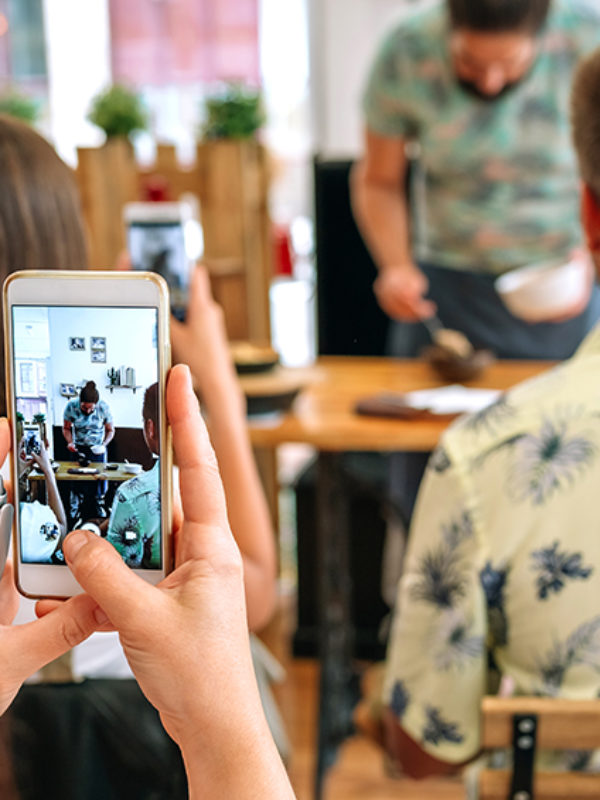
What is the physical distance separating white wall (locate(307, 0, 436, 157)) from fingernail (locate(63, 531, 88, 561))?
3105 millimetres

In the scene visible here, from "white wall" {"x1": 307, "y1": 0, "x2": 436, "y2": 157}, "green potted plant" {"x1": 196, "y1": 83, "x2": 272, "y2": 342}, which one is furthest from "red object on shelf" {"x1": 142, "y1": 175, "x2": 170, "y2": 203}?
"white wall" {"x1": 307, "y1": 0, "x2": 436, "y2": 157}

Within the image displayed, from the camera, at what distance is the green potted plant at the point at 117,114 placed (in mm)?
1808

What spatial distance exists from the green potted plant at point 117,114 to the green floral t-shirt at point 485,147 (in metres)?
0.44

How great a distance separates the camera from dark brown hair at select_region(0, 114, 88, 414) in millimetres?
553

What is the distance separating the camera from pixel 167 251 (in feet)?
3.45

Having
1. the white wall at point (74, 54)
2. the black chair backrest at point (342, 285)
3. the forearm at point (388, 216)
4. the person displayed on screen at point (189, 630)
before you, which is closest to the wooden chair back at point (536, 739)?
the person displayed on screen at point (189, 630)

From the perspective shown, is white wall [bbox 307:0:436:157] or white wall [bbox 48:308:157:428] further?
white wall [bbox 307:0:436:157]

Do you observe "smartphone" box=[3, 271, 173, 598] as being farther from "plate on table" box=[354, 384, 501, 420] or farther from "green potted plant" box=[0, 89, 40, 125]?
"green potted plant" box=[0, 89, 40, 125]

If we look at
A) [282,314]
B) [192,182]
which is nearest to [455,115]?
[192,182]

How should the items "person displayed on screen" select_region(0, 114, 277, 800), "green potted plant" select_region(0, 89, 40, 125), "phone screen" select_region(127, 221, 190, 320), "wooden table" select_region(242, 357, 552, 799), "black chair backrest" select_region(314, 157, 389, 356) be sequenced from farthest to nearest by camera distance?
"black chair backrest" select_region(314, 157, 389, 356) < "green potted plant" select_region(0, 89, 40, 125) < "wooden table" select_region(242, 357, 552, 799) < "phone screen" select_region(127, 221, 190, 320) < "person displayed on screen" select_region(0, 114, 277, 800)

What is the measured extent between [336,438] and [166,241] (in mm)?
476

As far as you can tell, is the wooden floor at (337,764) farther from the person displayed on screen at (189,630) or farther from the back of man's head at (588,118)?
the person displayed on screen at (189,630)

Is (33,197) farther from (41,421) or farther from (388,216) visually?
(388,216)

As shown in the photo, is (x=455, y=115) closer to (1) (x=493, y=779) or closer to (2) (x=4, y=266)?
(1) (x=493, y=779)
